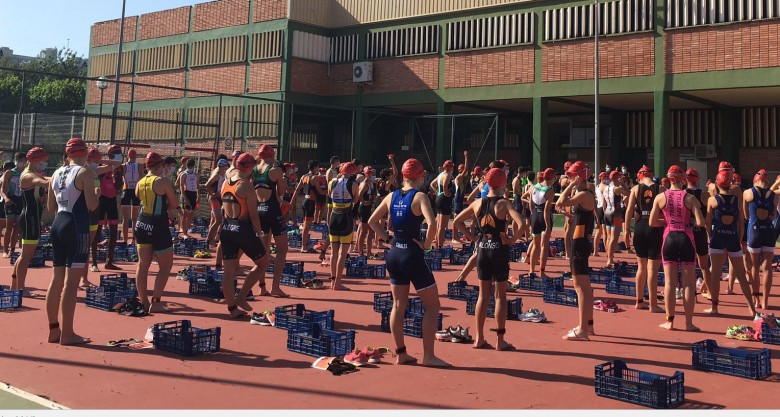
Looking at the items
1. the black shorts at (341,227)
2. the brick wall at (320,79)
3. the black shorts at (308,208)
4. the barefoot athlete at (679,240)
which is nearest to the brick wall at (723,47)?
the brick wall at (320,79)

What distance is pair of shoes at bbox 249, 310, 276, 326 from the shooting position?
9264 millimetres

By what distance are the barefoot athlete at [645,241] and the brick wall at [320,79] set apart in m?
30.0

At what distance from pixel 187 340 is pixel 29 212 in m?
4.88

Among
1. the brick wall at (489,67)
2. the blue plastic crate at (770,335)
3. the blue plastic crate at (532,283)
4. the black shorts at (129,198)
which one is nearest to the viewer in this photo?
the blue plastic crate at (770,335)

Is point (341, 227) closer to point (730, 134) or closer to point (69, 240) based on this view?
point (69, 240)

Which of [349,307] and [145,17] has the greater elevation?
[145,17]

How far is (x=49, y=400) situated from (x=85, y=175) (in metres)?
2.83

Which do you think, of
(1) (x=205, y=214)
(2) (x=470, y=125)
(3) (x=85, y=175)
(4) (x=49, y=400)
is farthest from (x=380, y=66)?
(4) (x=49, y=400)

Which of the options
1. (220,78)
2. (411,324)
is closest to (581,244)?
(411,324)

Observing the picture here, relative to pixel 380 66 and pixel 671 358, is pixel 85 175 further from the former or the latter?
pixel 380 66

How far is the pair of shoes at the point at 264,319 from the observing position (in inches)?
365

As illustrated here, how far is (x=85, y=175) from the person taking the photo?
7.91 metres

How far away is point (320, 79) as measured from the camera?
135 feet

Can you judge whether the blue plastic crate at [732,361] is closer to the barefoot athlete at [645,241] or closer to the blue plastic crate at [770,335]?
A: the blue plastic crate at [770,335]
